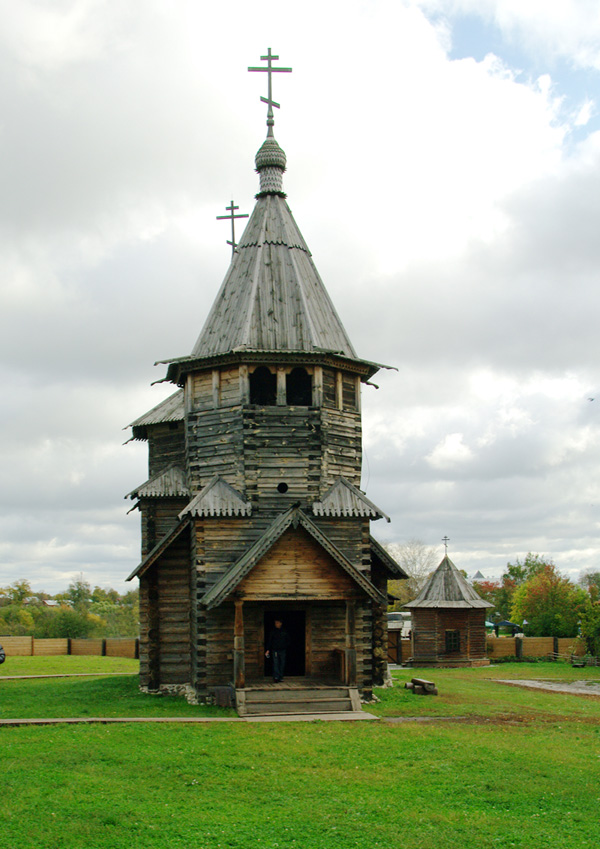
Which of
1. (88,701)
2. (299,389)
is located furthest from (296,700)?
(299,389)

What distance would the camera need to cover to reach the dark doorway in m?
23.2

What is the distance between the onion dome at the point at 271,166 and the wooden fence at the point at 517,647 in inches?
1116

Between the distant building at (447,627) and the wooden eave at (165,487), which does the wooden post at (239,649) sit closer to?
the wooden eave at (165,487)

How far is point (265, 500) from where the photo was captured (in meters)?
22.5

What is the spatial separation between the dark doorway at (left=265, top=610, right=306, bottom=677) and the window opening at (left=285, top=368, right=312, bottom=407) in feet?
20.8

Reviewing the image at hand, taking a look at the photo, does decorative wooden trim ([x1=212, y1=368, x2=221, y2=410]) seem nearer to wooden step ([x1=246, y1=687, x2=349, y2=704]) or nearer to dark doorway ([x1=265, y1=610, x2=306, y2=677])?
dark doorway ([x1=265, y1=610, x2=306, y2=677])

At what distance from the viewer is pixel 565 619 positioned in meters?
52.1

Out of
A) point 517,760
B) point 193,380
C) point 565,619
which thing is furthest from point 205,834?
point 565,619

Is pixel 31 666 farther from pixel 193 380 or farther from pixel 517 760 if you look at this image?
pixel 517 760

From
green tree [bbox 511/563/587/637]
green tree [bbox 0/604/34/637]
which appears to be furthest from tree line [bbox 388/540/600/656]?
green tree [bbox 0/604/34/637]

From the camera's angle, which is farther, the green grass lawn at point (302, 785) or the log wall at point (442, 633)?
the log wall at point (442, 633)

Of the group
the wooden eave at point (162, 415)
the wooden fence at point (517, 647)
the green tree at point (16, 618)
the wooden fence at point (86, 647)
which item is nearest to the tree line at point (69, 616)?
the green tree at point (16, 618)

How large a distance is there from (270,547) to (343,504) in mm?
2994

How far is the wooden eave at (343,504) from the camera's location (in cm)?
2234
